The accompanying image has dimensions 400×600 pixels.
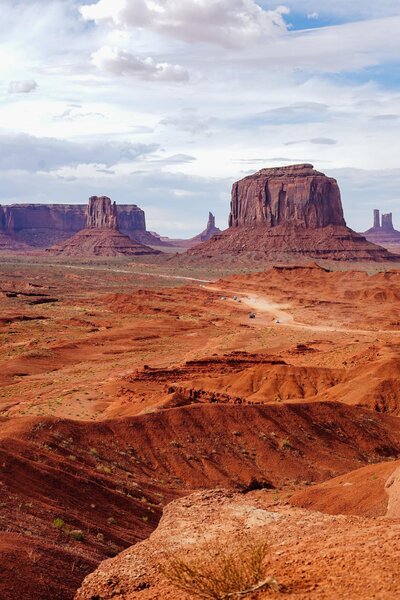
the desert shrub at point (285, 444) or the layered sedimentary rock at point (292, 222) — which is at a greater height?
the layered sedimentary rock at point (292, 222)

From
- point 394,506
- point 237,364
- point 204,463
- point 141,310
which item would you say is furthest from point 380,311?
point 394,506

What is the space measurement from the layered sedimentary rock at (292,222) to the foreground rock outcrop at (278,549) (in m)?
156

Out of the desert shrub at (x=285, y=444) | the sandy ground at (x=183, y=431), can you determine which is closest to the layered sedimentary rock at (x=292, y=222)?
the sandy ground at (x=183, y=431)

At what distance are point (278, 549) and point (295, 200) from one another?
178 meters

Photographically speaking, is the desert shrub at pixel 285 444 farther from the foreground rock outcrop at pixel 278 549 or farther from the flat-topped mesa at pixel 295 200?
the flat-topped mesa at pixel 295 200

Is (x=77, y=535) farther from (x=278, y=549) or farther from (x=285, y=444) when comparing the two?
(x=285, y=444)

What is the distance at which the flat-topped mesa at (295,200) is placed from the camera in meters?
185

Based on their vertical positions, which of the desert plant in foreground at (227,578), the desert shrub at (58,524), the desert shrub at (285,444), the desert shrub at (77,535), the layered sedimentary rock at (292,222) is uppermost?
the layered sedimentary rock at (292,222)

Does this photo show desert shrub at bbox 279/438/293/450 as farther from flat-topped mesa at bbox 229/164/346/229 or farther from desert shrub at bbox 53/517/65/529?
flat-topped mesa at bbox 229/164/346/229

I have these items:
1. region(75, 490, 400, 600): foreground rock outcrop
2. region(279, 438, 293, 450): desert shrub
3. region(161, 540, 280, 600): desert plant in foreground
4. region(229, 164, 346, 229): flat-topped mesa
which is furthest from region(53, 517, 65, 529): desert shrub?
region(229, 164, 346, 229): flat-topped mesa

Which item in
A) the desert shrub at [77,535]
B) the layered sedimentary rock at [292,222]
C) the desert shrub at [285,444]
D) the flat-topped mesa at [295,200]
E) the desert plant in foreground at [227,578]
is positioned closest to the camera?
the desert plant in foreground at [227,578]

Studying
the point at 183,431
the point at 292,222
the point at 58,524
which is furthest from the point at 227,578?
the point at 292,222

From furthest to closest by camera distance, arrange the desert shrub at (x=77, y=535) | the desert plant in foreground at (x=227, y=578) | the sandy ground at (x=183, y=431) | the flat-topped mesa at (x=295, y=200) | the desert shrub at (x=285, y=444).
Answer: the flat-topped mesa at (x=295, y=200) < the desert shrub at (x=285, y=444) < the desert shrub at (x=77, y=535) < the sandy ground at (x=183, y=431) < the desert plant in foreground at (x=227, y=578)

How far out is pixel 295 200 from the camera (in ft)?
612
